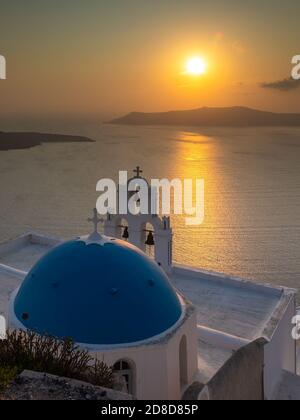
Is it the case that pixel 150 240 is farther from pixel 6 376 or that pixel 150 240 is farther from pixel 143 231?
pixel 6 376

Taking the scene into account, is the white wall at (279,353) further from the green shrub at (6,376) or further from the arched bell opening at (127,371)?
the green shrub at (6,376)

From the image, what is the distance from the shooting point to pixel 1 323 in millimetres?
9453

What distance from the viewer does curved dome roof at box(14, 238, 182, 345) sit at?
784 cm

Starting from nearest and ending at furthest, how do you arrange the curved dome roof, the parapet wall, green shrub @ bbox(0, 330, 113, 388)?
green shrub @ bbox(0, 330, 113, 388)
the parapet wall
the curved dome roof

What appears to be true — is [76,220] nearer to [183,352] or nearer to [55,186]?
[55,186]

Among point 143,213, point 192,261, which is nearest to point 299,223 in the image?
point 192,261

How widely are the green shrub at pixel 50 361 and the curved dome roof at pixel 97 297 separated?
29.4 inches

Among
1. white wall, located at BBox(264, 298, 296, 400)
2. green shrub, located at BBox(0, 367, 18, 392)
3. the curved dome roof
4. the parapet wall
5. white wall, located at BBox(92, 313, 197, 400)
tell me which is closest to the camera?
green shrub, located at BBox(0, 367, 18, 392)

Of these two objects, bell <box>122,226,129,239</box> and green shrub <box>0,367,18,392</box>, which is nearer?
green shrub <box>0,367,18,392</box>

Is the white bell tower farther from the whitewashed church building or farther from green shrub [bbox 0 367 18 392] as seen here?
green shrub [bbox 0 367 18 392]

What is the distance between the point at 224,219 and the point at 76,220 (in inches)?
395

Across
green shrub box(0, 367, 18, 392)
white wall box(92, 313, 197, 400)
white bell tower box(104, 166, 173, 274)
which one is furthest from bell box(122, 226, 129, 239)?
green shrub box(0, 367, 18, 392)

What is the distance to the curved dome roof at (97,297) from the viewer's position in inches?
309

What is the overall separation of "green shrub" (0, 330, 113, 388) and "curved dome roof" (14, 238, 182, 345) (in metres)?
0.75
